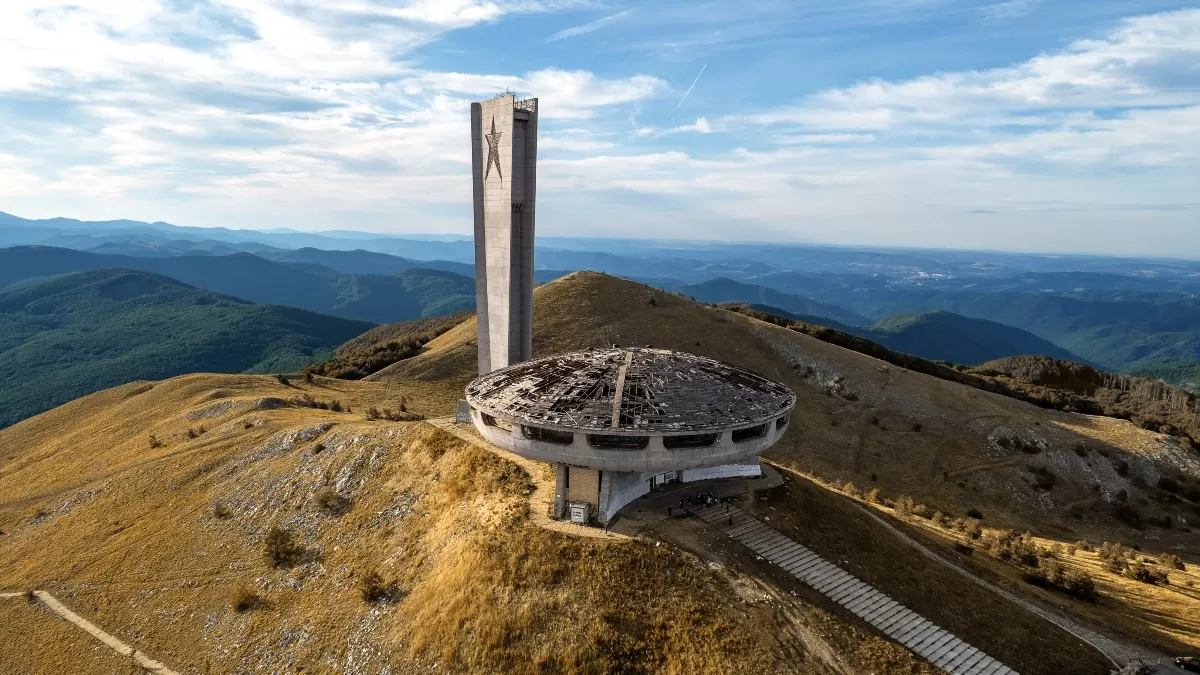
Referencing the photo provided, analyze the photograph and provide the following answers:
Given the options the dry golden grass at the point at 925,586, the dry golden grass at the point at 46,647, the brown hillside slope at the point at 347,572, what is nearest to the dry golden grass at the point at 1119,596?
the dry golden grass at the point at 925,586

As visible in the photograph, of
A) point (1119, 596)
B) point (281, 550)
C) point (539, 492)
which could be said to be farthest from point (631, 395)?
point (1119, 596)

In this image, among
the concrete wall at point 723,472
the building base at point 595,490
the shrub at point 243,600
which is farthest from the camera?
the concrete wall at point 723,472

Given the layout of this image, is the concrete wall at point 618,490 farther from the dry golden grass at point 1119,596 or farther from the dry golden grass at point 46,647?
the dry golden grass at point 46,647

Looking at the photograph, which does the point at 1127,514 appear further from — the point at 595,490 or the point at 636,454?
the point at 595,490

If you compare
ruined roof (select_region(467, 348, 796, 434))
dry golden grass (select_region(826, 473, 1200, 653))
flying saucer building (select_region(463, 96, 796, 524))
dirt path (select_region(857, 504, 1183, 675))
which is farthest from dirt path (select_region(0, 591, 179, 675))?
dry golden grass (select_region(826, 473, 1200, 653))

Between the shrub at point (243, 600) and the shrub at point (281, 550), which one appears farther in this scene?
the shrub at point (281, 550)

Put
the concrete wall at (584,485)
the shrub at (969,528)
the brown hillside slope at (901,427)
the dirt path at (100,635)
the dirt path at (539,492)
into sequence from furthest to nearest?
the brown hillside slope at (901,427)
the shrub at (969,528)
the concrete wall at (584,485)
the dirt path at (100,635)
the dirt path at (539,492)

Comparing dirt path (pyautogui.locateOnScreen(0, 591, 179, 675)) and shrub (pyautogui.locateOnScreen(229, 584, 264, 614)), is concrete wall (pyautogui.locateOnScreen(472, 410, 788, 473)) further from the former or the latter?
dirt path (pyautogui.locateOnScreen(0, 591, 179, 675))
